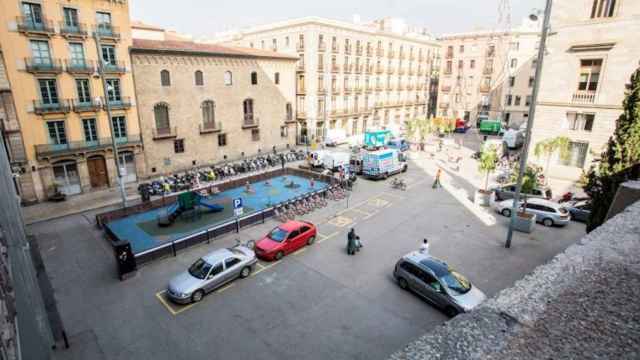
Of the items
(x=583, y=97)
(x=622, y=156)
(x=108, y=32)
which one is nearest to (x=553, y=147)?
(x=583, y=97)

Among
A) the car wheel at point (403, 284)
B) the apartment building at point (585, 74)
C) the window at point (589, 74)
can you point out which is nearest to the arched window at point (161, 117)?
the car wheel at point (403, 284)

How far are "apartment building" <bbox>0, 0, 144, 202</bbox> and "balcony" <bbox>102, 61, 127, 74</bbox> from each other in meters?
0.07

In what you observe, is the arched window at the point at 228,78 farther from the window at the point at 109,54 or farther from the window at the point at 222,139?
the window at the point at 109,54

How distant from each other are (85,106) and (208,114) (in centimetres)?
1089

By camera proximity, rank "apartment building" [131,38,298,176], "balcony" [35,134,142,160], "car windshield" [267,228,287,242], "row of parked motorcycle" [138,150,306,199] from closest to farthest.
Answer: "car windshield" [267,228,287,242], "balcony" [35,134,142,160], "row of parked motorcycle" [138,150,306,199], "apartment building" [131,38,298,176]

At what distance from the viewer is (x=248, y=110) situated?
37625 mm

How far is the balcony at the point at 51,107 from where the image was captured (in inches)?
909

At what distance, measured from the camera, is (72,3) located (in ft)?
77.8

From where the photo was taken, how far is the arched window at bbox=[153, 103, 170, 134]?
29931 mm

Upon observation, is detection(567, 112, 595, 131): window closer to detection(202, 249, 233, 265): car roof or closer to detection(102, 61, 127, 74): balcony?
detection(202, 249, 233, 265): car roof

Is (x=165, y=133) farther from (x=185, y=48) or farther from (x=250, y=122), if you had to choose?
(x=250, y=122)

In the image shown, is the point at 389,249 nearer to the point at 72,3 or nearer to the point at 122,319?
the point at 122,319

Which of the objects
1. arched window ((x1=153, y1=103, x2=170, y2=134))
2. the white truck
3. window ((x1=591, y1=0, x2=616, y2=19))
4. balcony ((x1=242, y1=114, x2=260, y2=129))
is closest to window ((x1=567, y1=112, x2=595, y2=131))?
window ((x1=591, y1=0, x2=616, y2=19))

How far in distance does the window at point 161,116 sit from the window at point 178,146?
158 centimetres
